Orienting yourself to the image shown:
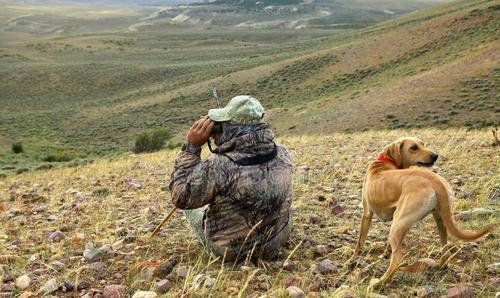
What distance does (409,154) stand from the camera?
4.95 metres

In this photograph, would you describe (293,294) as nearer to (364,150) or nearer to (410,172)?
(410,172)

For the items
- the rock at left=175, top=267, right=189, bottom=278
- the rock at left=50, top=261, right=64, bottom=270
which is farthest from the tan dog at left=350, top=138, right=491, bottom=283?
the rock at left=50, top=261, right=64, bottom=270

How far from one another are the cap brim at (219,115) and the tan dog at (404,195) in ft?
4.78

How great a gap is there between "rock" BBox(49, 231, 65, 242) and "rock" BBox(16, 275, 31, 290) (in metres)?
1.42

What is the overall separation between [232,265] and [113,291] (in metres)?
1.22

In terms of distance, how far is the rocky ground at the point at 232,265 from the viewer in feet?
13.1

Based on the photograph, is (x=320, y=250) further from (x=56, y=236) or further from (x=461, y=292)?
(x=56, y=236)

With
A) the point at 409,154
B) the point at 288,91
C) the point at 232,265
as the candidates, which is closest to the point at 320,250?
the point at 232,265

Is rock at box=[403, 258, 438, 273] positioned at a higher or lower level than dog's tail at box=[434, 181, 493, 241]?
lower

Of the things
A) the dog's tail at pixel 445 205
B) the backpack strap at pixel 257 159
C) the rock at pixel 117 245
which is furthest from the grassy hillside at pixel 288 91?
the dog's tail at pixel 445 205

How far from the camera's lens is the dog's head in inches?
193

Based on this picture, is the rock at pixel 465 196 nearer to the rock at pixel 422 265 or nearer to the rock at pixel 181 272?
the rock at pixel 422 265

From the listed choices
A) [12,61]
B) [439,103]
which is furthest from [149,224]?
[12,61]

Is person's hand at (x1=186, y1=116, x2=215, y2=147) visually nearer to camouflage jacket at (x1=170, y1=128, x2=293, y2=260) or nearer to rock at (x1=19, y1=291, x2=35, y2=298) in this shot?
camouflage jacket at (x1=170, y1=128, x2=293, y2=260)
